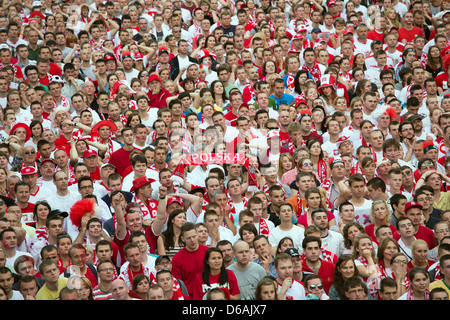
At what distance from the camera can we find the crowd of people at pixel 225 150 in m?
8.24

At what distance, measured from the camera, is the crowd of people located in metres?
8.24

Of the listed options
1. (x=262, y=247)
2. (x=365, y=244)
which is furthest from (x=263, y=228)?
(x=365, y=244)

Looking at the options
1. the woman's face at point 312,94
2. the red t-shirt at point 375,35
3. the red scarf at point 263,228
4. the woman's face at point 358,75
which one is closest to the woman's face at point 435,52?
the woman's face at point 358,75

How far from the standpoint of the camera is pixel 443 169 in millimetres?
10742

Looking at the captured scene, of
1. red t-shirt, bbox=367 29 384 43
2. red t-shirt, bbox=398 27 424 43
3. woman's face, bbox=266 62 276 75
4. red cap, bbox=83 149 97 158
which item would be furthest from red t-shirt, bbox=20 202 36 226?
red t-shirt, bbox=398 27 424 43

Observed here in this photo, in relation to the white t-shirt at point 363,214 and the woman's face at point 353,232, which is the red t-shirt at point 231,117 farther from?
the woman's face at point 353,232

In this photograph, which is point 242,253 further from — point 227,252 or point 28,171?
point 28,171

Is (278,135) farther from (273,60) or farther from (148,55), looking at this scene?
(148,55)

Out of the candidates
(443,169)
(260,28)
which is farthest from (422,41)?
(443,169)

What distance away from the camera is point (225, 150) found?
10.6 m

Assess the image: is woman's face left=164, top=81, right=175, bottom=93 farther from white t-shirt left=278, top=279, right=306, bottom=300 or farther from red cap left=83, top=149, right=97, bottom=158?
white t-shirt left=278, top=279, right=306, bottom=300

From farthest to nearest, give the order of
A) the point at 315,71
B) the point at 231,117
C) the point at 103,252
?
the point at 315,71 → the point at 231,117 → the point at 103,252
